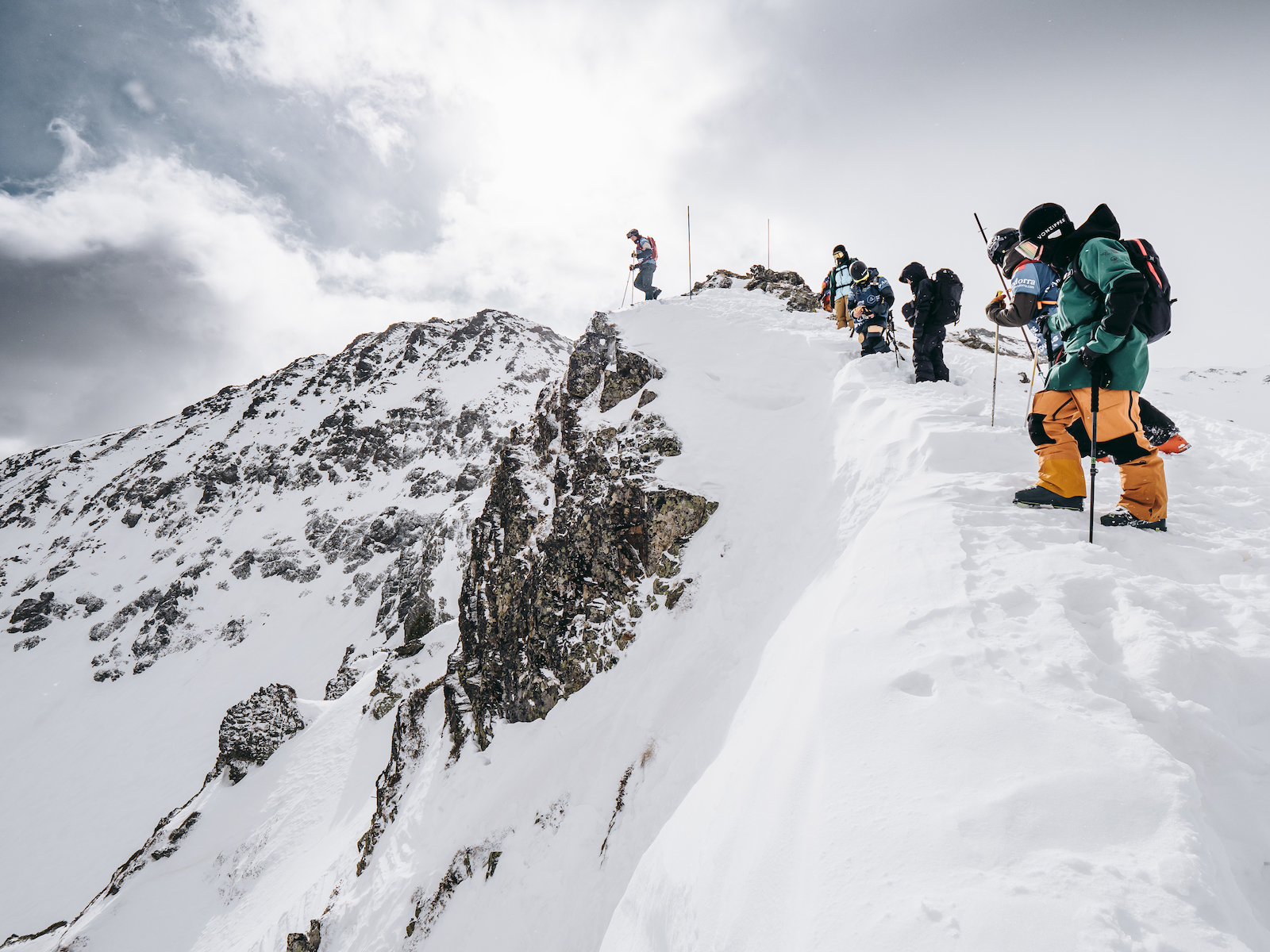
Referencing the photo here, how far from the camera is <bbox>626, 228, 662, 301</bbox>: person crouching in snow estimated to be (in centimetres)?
1580

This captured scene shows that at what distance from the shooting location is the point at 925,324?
29.7 feet

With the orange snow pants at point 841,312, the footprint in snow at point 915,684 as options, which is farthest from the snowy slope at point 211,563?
the orange snow pants at point 841,312

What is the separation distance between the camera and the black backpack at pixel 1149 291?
4.04 metres

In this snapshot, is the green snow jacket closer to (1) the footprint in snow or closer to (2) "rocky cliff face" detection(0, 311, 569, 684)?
(1) the footprint in snow

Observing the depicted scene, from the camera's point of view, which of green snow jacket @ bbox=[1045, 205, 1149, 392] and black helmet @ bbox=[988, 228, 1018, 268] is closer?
green snow jacket @ bbox=[1045, 205, 1149, 392]

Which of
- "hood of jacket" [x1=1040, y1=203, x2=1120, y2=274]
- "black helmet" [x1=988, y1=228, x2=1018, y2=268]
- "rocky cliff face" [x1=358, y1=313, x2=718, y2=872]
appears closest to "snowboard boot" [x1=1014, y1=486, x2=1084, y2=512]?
"hood of jacket" [x1=1040, y1=203, x2=1120, y2=274]

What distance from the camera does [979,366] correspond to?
35.3ft

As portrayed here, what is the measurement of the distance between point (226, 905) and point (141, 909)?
129 inches

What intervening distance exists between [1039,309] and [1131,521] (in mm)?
2855

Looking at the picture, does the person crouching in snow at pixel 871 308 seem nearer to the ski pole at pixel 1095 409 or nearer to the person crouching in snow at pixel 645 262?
the ski pole at pixel 1095 409

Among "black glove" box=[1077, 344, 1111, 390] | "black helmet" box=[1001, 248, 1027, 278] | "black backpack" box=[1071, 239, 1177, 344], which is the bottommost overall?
"black glove" box=[1077, 344, 1111, 390]

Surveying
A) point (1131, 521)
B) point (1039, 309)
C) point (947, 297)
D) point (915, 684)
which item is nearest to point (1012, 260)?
point (1039, 309)

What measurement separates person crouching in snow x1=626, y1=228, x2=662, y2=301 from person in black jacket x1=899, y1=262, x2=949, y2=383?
28.4ft

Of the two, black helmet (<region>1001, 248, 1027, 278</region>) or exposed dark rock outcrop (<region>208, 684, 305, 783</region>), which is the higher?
black helmet (<region>1001, 248, 1027, 278</region>)
